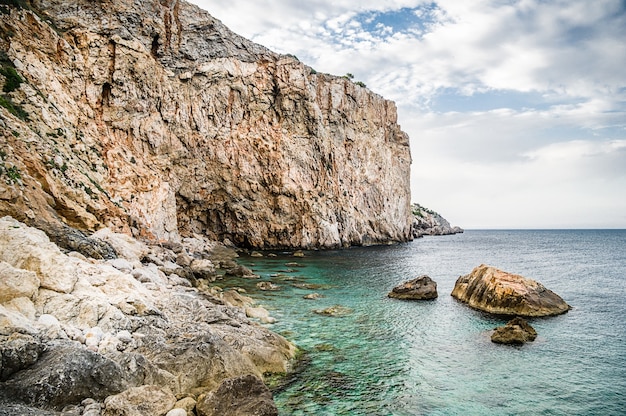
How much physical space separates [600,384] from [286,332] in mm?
11445

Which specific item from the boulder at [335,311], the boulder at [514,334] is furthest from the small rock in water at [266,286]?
the boulder at [514,334]

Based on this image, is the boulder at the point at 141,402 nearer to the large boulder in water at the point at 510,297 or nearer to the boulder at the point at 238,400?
the boulder at the point at 238,400

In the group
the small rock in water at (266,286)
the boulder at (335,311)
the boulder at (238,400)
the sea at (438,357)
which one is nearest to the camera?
the boulder at (238,400)

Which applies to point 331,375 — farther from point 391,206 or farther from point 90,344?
point 391,206

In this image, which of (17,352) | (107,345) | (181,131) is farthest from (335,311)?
(181,131)

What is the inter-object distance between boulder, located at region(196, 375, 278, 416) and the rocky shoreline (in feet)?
0.09

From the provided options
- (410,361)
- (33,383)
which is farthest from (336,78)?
(33,383)

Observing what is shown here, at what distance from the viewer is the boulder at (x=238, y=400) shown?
866 cm

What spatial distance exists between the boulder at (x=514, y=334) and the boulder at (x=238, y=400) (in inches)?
442

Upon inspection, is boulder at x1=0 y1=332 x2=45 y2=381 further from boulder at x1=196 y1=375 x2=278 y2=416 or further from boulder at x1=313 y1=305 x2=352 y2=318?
boulder at x1=313 y1=305 x2=352 y2=318

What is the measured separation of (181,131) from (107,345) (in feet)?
140

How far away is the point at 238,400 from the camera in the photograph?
902cm

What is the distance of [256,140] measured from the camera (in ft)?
176

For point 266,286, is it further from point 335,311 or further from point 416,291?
point 416,291
